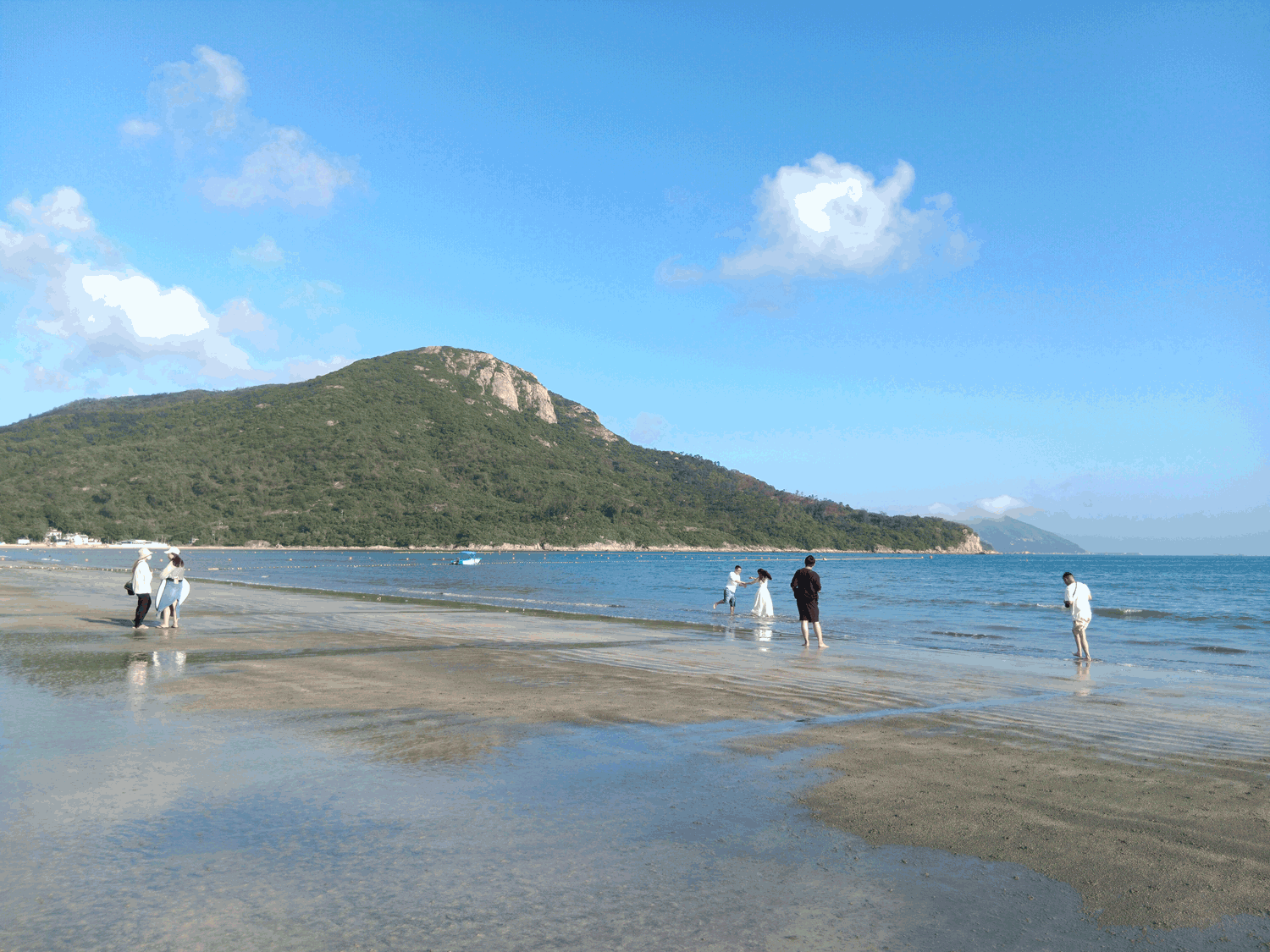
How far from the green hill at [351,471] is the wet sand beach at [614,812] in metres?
126

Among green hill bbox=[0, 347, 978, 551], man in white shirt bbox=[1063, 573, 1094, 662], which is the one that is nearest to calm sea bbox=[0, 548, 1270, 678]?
man in white shirt bbox=[1063, 573, 1094, 662]

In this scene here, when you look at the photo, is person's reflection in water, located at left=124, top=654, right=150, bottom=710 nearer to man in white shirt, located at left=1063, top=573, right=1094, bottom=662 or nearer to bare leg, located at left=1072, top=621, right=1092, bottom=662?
man in white shirt, located at left=1063, top=573, right=1094, bottom=662

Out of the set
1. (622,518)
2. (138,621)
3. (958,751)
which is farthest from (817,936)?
(622,518)

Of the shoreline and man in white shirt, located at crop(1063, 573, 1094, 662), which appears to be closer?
man in white shirt, located at crop(1063, 573, 1094, 662)

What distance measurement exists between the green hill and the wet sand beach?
125979 mm

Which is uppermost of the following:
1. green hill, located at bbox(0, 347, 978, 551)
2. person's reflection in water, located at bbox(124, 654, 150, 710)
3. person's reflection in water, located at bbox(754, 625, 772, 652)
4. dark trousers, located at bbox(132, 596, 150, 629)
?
green hill, located at bbox(0, 347, 978, 551)

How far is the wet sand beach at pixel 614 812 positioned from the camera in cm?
423

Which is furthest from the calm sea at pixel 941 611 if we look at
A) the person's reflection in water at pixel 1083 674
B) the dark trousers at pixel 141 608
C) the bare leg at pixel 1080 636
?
the dark trousers at pixel 141 608

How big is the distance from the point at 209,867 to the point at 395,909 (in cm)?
136

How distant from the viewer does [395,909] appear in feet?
13.9

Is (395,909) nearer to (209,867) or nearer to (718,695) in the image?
(209,867)

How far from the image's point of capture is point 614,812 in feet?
19.9

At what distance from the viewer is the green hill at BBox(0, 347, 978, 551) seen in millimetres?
123438

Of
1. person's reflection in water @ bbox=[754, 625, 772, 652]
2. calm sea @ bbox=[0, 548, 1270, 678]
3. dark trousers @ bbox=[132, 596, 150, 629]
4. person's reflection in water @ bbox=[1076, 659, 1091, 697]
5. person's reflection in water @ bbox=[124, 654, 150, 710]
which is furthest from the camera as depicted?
calm sea @ bbox=[0, 548, 1270, 678]
